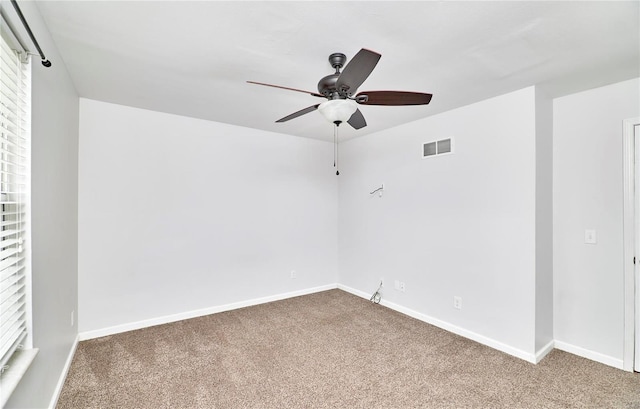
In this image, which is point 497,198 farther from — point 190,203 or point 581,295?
point 190,203

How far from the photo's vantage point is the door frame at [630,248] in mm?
2348

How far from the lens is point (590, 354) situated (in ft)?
8.33

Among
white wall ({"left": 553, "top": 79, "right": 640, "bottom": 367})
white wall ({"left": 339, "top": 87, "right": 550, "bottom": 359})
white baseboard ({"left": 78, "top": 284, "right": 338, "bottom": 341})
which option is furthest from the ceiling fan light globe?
white baseboard ({"left": 78, "top": 284, "right": 338, "bottom": 341})

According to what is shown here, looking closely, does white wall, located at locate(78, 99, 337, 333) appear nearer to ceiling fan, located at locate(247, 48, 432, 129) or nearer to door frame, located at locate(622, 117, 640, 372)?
ceiling fan, located at locate(247, 48, 432, 129)

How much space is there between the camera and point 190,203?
11.3ft

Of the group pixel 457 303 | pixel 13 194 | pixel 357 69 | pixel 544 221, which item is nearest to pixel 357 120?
pixel 357 69

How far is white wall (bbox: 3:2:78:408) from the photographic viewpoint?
5.18ft

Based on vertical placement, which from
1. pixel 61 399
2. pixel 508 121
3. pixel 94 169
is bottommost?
pixel 61 399

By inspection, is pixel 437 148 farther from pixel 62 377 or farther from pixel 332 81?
pixel 62 377

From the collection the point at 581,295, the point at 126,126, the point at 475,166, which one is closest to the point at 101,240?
the point at 126,126

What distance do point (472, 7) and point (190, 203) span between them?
3197 mm

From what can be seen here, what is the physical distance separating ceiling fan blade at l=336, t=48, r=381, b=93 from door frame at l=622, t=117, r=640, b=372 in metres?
2.39

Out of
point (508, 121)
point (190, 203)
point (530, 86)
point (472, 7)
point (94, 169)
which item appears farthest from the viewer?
point (190, 203)

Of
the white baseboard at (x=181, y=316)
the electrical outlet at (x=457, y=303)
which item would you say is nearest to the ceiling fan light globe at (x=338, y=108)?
the electrical outlet at (x=457, y=303)
